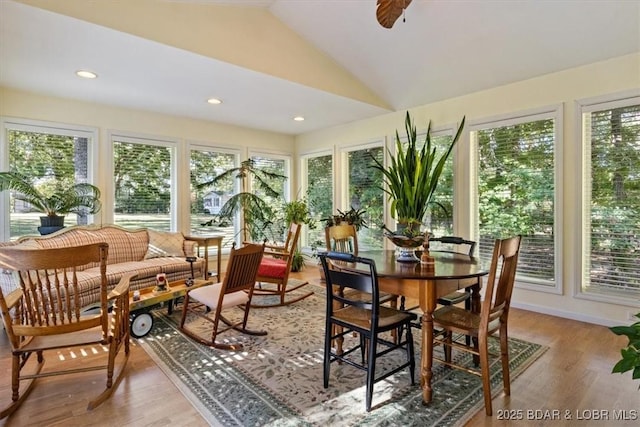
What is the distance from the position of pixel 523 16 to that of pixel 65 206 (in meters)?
5.16

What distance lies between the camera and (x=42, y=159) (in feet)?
13.8

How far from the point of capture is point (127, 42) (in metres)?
2.83

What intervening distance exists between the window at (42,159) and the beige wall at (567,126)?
4876 millimetres

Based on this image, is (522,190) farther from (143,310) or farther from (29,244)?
(29,244)

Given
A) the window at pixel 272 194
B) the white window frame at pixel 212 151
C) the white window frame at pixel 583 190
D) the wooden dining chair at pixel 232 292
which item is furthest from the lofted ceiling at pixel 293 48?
the wooden dining chair at pixel 232 292

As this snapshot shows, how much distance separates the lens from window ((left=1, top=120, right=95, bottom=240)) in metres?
4.05

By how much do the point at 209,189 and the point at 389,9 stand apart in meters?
4.00

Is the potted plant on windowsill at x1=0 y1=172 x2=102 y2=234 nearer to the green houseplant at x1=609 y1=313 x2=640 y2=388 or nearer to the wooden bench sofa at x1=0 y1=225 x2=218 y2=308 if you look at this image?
the wooden bench sofa at x1=0 y1=225 x2=218 y2=308

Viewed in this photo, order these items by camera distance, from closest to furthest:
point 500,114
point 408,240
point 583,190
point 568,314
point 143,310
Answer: point 408,240 → point 143,310 → point 583,190 → point 568,314 → point 500,114

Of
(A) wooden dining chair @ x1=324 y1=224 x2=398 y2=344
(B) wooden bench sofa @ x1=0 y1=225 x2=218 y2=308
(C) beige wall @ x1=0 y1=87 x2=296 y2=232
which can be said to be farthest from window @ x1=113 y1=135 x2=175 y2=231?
(A) wooden dining chair @ x1=324 y1=224 x2=398 y2=344

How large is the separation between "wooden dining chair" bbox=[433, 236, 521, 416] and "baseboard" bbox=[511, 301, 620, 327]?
1.95 m

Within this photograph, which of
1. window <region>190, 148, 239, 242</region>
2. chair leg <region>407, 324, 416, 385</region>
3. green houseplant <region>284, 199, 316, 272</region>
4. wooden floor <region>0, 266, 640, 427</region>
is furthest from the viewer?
green houseplant <region>284, 199, 316, 272</region>

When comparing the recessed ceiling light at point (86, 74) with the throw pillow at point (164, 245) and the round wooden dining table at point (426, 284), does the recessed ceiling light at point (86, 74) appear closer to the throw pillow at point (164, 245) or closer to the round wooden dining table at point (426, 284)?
the throw pillow at point (164, 245)

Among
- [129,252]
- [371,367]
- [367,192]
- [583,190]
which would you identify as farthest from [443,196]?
[129,252]
